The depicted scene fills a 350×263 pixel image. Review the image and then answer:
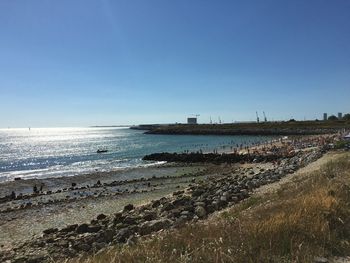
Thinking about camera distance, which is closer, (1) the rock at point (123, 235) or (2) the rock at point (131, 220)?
(1) the rock at point (123, 235)

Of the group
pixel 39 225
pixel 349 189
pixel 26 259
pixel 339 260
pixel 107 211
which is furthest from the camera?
pixel 107 211

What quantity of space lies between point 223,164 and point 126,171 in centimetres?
1155

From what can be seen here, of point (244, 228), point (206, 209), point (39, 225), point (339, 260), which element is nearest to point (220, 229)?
point (244, 228)

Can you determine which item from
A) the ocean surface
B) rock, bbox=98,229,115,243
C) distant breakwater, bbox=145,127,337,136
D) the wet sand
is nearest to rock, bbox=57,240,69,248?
rock, bbox=98,229,115,243

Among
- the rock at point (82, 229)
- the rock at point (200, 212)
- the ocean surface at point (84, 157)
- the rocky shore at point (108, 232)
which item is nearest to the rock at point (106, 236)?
the rocky shore at point (108, 232)

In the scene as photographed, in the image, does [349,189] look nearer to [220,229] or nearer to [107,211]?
[220,229]

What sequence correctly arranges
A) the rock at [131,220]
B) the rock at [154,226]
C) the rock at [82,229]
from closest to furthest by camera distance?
1. the rock at [154,226]
2. the rock at [131,220]
3. the rock at [82,229]

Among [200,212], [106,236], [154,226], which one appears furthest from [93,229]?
[200,212]

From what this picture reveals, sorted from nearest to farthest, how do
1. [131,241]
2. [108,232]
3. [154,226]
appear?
[131,241] → [154,226] → [108,232]

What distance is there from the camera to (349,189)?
415 inches

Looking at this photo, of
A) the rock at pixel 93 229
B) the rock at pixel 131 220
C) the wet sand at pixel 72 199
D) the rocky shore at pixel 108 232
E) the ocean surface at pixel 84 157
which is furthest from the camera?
the ocean surface at pixel 84 157

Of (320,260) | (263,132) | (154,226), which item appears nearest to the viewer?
(320,260)

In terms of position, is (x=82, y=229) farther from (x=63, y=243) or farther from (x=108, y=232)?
(x=108, y=232)

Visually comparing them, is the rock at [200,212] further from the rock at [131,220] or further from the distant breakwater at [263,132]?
the distant breakwater at [263,132]
